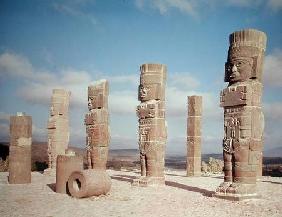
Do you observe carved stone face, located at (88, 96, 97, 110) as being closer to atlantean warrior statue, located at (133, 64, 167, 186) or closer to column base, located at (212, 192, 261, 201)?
atlantean warrior statue, located at (133, 64, 167, 186)

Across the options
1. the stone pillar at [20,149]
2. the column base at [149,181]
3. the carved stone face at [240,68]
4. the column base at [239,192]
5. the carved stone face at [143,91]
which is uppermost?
the carved stone face at [240,68]

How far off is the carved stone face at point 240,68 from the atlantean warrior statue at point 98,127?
6.30 metres

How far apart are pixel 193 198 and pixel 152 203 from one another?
66.7 inches

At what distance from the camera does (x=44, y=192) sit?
1132cm

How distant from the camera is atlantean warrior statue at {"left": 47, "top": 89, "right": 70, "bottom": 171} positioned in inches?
717

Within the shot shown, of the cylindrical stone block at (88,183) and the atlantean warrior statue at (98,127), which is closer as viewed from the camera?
the cylindrical stone block at (88,183)

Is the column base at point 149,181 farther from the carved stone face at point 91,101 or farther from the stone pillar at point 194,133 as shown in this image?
the stone pillar at point 194,133

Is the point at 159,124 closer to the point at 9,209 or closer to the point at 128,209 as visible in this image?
the point at 128,209

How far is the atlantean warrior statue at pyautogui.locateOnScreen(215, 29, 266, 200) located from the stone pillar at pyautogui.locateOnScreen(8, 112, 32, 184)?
25.0ft

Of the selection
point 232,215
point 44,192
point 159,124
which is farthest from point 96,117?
point 232,215

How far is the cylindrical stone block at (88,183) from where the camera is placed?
998cm

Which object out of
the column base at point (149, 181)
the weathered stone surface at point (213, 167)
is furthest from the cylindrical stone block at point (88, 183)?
the weathered stone surface at point (213, 167)

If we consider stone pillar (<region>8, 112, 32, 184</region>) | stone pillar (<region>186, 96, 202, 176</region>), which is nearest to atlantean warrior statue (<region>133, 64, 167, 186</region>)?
stone pillar (<region>8, 112, 32, 184</region>)

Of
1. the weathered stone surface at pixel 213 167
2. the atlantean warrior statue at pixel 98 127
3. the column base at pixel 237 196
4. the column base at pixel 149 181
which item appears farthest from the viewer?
the weathered stone surface at pixel 213 167
